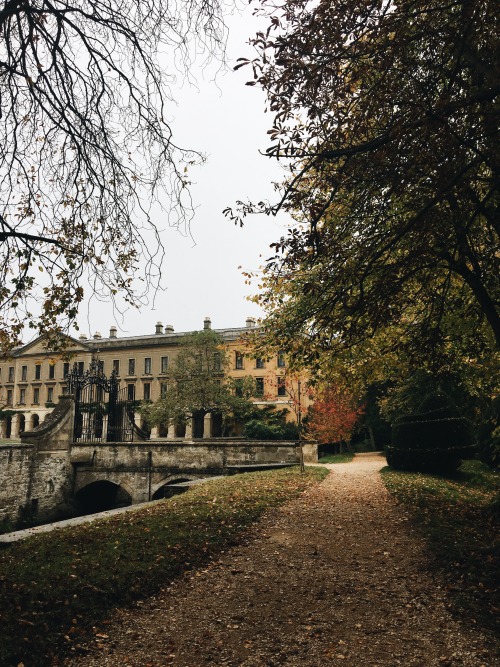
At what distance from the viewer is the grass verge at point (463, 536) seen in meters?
4.76

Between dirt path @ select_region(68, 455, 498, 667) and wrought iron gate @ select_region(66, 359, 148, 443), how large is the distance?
1478cm

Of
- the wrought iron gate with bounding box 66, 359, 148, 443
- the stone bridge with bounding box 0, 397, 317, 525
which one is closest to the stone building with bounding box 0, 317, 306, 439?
the wrought iron gate with bounding box 66, 359, 148, 443

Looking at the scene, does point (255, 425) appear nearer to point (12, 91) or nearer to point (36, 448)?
point (36, 448)

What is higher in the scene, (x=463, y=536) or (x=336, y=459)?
(x=336, y=459)

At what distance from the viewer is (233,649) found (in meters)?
3.99

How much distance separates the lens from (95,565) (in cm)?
548

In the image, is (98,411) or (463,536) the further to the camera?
(98,411)

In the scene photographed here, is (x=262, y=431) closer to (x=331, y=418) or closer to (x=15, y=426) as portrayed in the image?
(x=331, y=418)

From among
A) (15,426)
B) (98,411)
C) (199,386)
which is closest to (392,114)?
(98,411)

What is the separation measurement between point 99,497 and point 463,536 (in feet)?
57.5

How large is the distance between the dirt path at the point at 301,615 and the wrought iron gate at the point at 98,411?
14.8 metres

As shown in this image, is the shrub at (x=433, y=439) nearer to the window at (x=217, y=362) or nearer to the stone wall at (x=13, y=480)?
the stone wall at (x=13, y=480)

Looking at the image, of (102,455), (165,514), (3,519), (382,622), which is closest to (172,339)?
(102,455)

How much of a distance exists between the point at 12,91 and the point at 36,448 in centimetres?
1469
